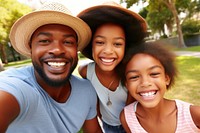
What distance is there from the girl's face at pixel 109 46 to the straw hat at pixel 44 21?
0.89 feet

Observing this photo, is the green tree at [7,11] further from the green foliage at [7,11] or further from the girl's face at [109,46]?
the girl's face at [109,46]

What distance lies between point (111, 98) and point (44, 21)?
1141 millimetres

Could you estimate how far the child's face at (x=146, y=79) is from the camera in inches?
87.3

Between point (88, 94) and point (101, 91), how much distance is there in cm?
26

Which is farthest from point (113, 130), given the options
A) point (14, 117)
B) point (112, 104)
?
point (14, 117)

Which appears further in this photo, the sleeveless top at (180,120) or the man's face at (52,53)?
the sleeveless top at (180,120)

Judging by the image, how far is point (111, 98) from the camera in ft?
8.33

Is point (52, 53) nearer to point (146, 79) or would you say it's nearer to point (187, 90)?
point (146, 79)

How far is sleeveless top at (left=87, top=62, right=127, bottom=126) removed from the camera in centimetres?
251

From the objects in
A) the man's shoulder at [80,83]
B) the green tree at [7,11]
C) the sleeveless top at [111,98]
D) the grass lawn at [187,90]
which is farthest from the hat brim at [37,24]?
the green tree at [7,11]

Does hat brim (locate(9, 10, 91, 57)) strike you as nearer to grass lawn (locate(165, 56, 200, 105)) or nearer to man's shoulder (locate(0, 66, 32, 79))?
man's shoulder (locate(0, 66, 32, 79))

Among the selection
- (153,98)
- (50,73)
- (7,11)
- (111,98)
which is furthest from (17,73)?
(7,11)

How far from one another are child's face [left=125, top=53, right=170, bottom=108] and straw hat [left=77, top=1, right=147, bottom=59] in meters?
0.37

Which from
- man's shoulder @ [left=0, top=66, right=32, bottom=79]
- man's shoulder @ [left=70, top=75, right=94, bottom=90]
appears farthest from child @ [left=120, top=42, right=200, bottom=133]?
man's shoulder @ [left=0, top=66, right=32, bottom=79]
